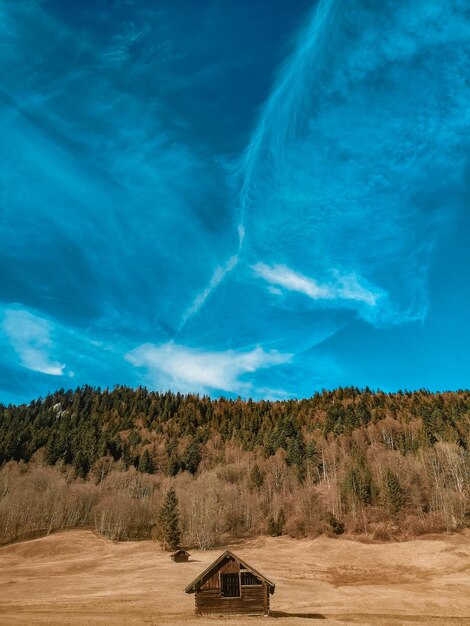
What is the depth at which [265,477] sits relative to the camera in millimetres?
151875

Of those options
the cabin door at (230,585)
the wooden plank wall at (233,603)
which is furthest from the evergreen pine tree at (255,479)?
the cabin door at (230,585)

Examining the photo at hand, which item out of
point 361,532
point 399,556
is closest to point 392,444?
point 361,532

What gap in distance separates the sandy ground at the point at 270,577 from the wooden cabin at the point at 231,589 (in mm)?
1530

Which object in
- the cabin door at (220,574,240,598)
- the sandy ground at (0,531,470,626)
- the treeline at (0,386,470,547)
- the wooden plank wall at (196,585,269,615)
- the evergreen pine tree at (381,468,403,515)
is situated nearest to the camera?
the sandy ground at (0,531,470,626)

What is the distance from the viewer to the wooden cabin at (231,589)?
130ft

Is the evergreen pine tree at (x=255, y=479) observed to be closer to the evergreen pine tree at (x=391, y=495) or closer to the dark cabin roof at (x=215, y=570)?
the evergreen pine tree at (x=391, y=495)

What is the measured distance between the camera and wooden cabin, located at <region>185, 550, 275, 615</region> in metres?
39.6

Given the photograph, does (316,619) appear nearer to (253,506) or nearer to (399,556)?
(399,556)

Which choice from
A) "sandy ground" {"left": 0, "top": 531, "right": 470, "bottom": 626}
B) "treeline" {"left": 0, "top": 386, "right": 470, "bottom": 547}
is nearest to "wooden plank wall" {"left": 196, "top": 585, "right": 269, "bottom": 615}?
"sandy ground" {"left": 0, "top": 531, "right": 470, "bottom": 626}

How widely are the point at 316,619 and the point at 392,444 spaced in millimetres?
138146

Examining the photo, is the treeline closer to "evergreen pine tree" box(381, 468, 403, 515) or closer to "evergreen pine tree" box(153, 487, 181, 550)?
"evergreen pine tree" box(381, 468, 403, 515)

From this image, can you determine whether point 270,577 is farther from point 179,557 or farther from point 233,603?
point 233,603

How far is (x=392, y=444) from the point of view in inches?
6388

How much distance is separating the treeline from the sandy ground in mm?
12453
